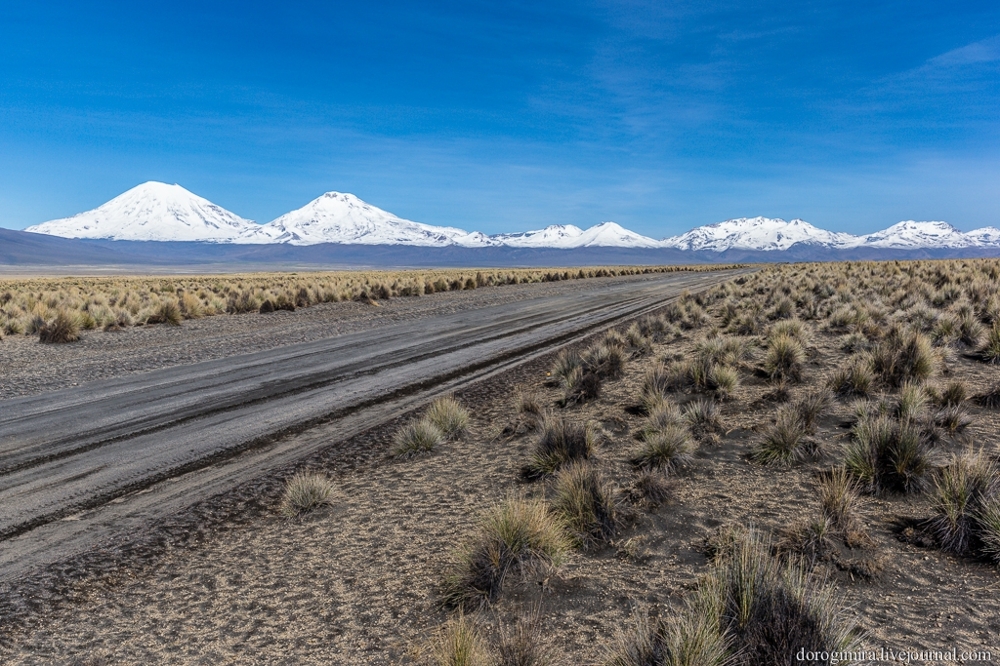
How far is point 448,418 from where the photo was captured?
7.91 meters

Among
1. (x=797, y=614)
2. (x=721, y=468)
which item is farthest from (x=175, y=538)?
(x=721, y=468)

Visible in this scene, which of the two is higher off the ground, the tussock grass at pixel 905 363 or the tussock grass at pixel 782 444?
the tussock grass at pixel 905 363

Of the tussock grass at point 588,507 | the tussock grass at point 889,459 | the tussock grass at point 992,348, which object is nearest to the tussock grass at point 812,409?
the tussock grass at point 889,459

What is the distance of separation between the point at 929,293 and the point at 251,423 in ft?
70.0

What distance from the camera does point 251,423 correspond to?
7918mm

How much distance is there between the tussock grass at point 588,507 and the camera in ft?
15.1

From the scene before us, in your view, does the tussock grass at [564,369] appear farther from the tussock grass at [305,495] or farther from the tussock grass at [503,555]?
the tussock grass at [503,555]

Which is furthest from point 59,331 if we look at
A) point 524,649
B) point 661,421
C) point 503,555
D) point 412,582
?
point 524,649

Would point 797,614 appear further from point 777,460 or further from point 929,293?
point 929,293

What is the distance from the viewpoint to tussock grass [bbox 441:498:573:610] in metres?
3.91

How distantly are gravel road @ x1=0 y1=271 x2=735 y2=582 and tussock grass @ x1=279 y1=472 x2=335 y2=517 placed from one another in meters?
0.82

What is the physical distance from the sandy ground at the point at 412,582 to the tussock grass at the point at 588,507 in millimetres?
177

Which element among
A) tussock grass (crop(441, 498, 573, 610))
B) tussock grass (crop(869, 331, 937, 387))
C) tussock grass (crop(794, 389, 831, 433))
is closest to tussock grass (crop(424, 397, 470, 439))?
tussock grass (crop(441, 498, 573, 610))

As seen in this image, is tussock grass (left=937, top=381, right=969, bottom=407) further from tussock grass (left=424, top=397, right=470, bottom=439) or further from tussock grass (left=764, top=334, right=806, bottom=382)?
tussock grass (left=424, top=397, right=470, bottom=439)
